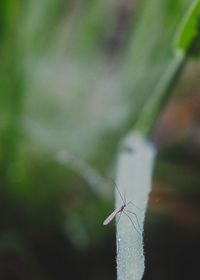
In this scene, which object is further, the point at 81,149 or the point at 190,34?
the point at 81,149

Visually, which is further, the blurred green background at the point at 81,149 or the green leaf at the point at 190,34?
the blurred green background at the point at 81,149

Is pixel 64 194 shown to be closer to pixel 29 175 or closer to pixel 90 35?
pixel 29 175

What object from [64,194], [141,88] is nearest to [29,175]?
[64,194]

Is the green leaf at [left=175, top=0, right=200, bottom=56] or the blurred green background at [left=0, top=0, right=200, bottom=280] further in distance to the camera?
the blurred green background at [left=0, top=0, right=200, bottom=280]

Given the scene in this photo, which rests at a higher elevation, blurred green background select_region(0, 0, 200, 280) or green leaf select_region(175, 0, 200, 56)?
green leaf select_region(175, 0, 200, 56)

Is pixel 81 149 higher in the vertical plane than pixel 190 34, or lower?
lower
